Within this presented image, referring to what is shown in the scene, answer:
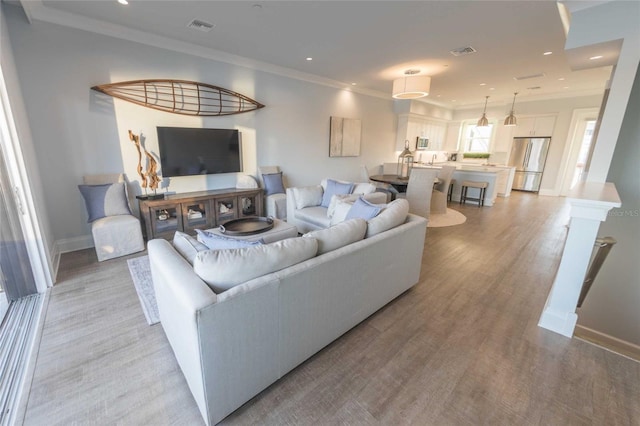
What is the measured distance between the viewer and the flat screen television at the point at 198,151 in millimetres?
3840

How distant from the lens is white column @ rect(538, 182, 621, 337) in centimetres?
182

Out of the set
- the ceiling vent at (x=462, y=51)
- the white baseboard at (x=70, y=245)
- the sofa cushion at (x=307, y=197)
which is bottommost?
the white baseboard at (x=70, y=245)

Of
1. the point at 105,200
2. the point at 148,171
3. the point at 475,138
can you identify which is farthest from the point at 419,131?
the point at 105,200

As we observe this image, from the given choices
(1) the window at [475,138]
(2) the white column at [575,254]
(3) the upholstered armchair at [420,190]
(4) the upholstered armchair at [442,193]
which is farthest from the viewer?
(1) the window at [475,138]

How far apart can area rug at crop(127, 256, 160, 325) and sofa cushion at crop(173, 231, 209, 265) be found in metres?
0.75

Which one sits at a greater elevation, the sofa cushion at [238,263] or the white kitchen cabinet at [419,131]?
the white kitchen cabinet at [419,131]

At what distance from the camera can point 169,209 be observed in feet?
12.6

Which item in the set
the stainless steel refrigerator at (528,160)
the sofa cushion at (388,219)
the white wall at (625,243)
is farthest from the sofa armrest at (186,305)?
the stainless steel refrigerator at (528,160)

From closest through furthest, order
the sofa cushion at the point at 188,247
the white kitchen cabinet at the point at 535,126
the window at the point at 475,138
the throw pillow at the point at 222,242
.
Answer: the throw pillow at the point at 222,242
the sofa cushion at the point at 188,247
the white kitchen cabinet at the point at 535,126
the window at the point at 475,138

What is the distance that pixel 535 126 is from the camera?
7766 mm

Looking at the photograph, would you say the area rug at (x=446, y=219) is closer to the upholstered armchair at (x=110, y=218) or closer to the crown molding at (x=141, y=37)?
the crown molding at (x=141, y=37)

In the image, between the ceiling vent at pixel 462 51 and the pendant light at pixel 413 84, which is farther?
the pendant light at pixel 413 84

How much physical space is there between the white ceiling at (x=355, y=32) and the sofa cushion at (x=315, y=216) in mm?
2320

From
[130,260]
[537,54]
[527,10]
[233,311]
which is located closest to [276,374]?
[233,311]
